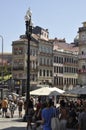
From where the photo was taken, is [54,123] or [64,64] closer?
[54,123]

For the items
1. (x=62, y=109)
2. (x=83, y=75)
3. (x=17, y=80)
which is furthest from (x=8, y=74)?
(x=62, y=109)

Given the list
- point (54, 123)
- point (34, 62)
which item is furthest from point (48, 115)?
point (34, 62)

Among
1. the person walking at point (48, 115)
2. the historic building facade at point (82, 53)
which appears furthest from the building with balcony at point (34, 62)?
the person walking at point (48, 115)

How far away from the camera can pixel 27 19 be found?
25469mm

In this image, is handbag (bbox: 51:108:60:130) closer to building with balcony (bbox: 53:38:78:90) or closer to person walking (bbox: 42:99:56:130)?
person walking (bbox: 42:99:56:130)

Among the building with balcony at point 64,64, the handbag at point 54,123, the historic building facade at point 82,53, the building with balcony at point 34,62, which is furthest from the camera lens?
the building with balcony at point 64,64

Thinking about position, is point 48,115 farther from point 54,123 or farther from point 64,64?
point 64,64

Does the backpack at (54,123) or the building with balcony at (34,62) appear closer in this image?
the backpack at (54,123)

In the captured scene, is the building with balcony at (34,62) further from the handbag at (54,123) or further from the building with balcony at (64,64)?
the handbag at (54,123)

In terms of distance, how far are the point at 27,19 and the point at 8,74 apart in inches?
3766

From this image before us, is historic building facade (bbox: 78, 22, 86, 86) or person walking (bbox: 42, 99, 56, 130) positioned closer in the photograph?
person walking (bbox: 42, 99, 56, 130)

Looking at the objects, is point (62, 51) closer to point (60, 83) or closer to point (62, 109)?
point (60, 83)

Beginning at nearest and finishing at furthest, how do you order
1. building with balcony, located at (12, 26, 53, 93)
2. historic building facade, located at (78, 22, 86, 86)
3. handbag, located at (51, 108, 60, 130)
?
1. handbag, located at (51, 108, 60, 130)
2. historic building facade, located at (78, 22, 86, 86)
3. building with balcony, located at (12, 26, 53, 93)

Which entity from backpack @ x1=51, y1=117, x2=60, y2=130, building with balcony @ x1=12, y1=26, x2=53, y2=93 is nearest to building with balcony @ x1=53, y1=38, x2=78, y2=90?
building with balcony @ x1=12, y1=26, x2=53, y2=93
